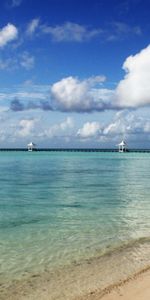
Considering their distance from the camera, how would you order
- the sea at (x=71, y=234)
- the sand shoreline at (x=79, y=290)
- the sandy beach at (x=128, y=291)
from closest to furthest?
the sandy beach at (x=128, y=291) → the sand shoreline at (x=79, y=290) → the sea at (x=71, y=234)

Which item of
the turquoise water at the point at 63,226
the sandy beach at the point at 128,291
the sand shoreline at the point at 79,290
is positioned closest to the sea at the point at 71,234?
the turquoise water at the point at 63,226

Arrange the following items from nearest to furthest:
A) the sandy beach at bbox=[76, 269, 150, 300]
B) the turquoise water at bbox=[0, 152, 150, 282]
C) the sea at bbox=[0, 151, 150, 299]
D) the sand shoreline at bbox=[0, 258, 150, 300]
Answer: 1. the sandy beach at bbox=[76, 269, 150, 300]
2. the sand shoreline at bbox=[0, 258, 150, 300]
3. the sea at bbox=[0, 151, 150, 299]
4. the turquoise water at bbox=[0, 152, 150, 282]

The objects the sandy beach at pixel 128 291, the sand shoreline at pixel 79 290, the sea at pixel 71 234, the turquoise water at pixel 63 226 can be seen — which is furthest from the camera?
the turquoise water at pixel 63 226

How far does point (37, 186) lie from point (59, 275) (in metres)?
25.8

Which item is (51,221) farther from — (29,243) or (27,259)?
(27,259)

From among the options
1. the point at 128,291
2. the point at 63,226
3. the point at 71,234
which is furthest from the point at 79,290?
the point at 63,226

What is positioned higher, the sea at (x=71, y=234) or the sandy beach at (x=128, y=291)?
the sandy beach at (x=128, y=291)

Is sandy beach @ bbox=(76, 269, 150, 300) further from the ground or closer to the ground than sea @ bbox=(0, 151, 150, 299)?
further from the ground

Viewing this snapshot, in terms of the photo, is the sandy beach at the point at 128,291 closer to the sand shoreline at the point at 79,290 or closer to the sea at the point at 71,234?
the sand shoreline at the point at 79,290

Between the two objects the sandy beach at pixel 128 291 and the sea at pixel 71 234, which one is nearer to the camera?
the sandy beach at pixel 128 291

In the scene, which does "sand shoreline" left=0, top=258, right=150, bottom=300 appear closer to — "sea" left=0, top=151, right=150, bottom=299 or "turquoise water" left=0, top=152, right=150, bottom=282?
"sea" left=0, top=151, right=150, bottom=299

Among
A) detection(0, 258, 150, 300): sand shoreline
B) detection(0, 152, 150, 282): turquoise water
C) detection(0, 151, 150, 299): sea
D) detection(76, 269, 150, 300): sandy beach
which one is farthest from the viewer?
detection(0, 152, 150, 282): turquoise water

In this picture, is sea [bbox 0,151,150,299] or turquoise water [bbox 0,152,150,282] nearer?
sea [bbox 0,151,150,299]

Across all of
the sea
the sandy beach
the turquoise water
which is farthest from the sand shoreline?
the turquoise water
